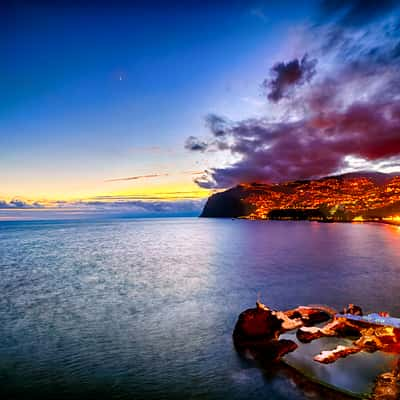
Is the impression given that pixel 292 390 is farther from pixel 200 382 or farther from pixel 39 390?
pixel 39 390

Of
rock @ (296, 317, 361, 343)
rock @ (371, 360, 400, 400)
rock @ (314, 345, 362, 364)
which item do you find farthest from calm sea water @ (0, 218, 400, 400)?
rock @ (296, 317, 361, 343)

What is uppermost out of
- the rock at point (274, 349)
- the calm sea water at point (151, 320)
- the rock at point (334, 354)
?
the rock at point (334, 354)

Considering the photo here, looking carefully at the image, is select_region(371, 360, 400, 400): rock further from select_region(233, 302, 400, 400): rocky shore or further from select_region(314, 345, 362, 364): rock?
select_region(314, 345, 362, 364): rock

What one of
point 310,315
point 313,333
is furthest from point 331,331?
point 310,315

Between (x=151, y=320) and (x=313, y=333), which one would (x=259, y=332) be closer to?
(x=313, y=333)

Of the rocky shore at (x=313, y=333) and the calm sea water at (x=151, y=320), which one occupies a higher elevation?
the rocky shore at (x=313, y=333)

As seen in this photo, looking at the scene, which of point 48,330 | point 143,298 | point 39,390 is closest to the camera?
point 39,390

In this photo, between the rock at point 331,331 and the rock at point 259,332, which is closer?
the rock at point 259,332

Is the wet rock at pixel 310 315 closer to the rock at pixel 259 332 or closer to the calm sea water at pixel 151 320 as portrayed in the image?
the rock at pixel 259 332

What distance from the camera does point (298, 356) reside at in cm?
1823

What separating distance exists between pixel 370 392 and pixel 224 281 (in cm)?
3161

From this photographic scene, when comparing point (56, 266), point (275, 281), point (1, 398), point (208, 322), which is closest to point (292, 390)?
point (208, 322)

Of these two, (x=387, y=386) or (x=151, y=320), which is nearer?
(x=387, y=386)

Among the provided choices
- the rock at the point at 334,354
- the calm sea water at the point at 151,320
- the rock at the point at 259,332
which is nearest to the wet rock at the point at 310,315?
the rock at the point at 259,332
